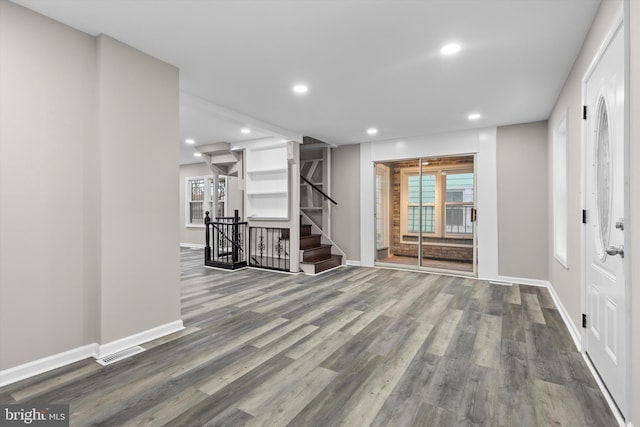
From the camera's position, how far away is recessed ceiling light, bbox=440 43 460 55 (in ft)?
8.30

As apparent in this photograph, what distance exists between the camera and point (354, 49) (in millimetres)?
2617

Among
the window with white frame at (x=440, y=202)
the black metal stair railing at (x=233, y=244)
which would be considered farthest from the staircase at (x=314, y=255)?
the window with white frame at (x=440, y=202)

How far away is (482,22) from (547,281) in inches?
158

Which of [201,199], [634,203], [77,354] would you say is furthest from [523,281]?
[201,199]

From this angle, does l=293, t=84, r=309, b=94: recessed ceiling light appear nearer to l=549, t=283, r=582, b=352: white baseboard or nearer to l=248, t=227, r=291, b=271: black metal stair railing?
l=248, t=227, r=291, b=271: black metal stair railing

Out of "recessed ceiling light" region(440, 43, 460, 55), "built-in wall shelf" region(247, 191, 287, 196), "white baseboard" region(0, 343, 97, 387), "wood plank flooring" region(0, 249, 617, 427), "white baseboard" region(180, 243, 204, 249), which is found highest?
"recessed ceiling light" region(440, 43, 460, 55)

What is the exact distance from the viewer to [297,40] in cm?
248

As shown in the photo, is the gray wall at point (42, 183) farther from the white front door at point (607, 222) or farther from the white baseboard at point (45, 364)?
the white front door at point (607, 222)

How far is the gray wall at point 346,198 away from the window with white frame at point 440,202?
4.87 feet

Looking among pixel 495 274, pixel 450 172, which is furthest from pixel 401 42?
pixel 450 172

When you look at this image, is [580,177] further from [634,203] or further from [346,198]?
[346,198]

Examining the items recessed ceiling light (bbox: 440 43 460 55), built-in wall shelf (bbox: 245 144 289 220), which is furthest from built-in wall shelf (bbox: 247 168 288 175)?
recessed ceiling light (bbox: 440 43 460 55)

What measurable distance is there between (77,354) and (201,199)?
24.2 ft

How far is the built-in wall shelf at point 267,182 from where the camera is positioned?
612 centimetres
